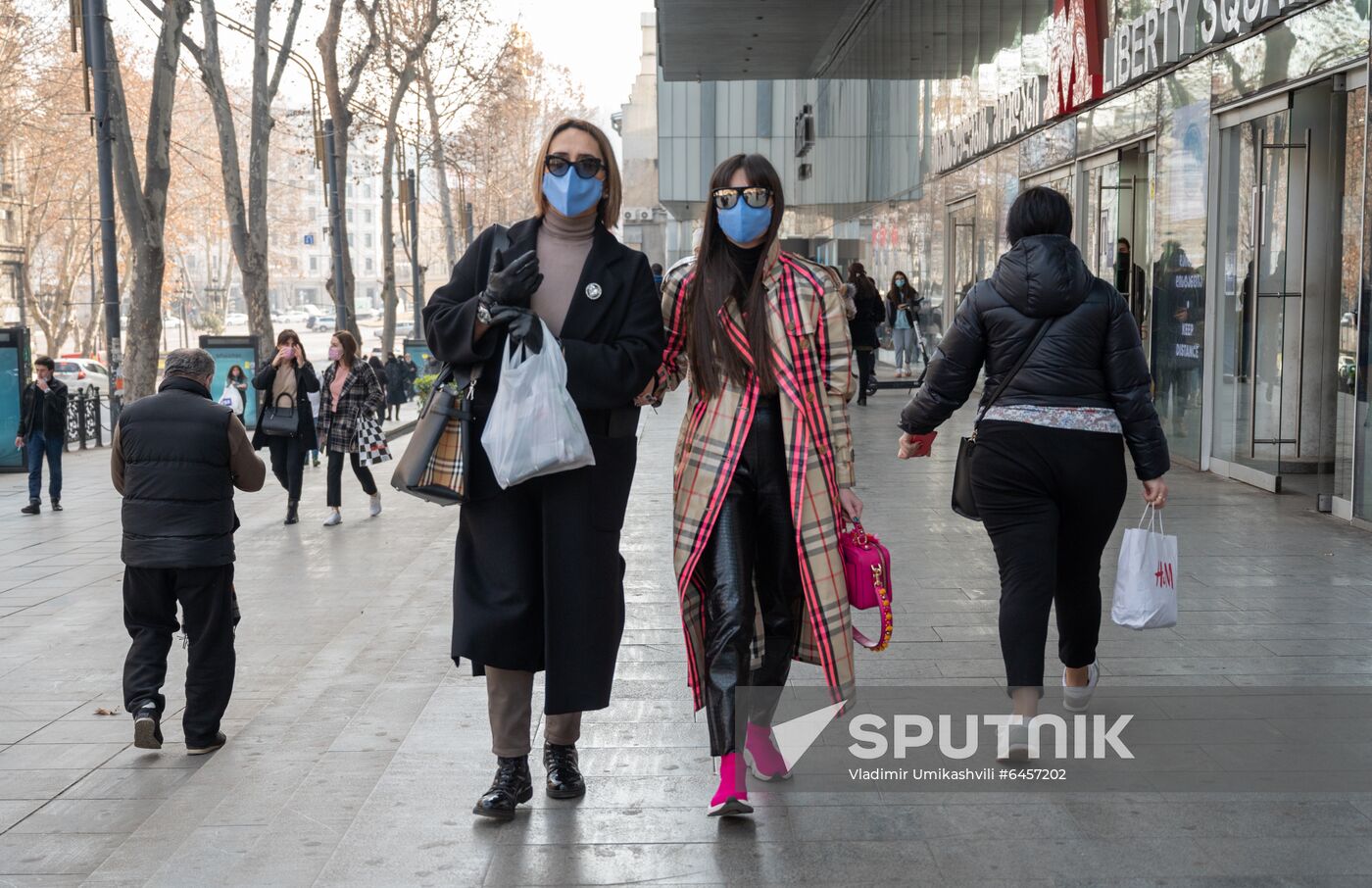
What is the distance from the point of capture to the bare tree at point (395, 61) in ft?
109

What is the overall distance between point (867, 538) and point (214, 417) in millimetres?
2920

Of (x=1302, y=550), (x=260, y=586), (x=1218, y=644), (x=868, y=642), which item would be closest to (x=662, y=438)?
(x=260, y=586)

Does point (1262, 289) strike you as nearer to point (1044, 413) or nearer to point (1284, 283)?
point (1284, 283)

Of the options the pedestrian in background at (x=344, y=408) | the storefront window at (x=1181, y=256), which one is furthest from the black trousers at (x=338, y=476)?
the storefront window at (x=1181, y=256)

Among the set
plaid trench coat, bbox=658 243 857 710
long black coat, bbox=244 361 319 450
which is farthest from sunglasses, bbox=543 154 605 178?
long black coat, bbox=244 361 319 450

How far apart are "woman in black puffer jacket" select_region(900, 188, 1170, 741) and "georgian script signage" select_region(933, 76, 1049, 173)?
13.6 meters

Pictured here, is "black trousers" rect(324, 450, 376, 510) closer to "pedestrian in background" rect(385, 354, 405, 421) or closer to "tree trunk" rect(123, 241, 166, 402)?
"tree trunk" rect(123, 241, 166, 402)

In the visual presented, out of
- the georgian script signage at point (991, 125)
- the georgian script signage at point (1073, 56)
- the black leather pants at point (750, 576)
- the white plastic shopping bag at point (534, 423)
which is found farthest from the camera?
the georgian script signage at point (991, 125)

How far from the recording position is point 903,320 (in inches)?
992

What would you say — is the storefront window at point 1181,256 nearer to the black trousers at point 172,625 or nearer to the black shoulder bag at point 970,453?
the black shoulder bag at point 970,453

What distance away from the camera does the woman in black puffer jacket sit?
4.59 meters

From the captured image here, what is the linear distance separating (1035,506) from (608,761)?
1.56 metres

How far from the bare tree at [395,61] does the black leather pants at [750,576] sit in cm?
2954

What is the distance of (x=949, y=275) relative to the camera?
80.2ft
